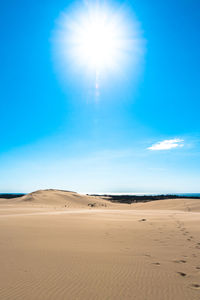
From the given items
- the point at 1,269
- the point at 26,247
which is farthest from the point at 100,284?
the point at 26,247

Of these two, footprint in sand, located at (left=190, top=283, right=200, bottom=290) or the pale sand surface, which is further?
footprint in sand, located at (left=190, top=283, right=200, bottom=290)

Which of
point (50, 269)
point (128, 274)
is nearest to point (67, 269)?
point (50, 269)

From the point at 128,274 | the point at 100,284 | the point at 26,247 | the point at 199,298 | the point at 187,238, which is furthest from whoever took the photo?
the point at 187,238

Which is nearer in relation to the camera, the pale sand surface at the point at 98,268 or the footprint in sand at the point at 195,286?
the pale sand surface at the point at 98,268

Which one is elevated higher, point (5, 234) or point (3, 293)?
point (5, 234)

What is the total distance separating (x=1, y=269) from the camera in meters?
4.46

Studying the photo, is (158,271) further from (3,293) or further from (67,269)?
(3,293)

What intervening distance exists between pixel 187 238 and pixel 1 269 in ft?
21.2

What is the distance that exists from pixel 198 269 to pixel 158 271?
0.89 m

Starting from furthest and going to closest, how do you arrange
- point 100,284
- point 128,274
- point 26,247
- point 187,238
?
1. point 187,238
2. point 26,247
3. point 128,274
4. point 100,284

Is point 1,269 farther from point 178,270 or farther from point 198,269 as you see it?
point 198,269

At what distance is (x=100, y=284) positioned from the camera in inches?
152

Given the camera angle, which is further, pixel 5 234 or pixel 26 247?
pixel 5 234

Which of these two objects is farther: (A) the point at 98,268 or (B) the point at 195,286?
(A) the point at 98,268
